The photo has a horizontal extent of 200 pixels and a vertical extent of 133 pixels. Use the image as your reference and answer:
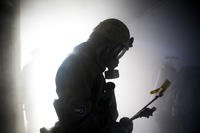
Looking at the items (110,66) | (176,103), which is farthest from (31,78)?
(110,66)

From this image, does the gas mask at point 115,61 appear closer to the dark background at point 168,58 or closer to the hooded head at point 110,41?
the hooded head at point 110,41

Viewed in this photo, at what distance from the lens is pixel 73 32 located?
9.57 meters

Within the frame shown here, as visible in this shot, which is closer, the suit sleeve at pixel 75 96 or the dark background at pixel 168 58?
the suit sleeve at pixel 75 96

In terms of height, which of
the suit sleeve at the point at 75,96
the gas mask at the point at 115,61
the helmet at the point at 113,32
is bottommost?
the suit sleeve at the point at 75,96

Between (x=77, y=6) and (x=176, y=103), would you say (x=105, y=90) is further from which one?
(x=77, y=6)

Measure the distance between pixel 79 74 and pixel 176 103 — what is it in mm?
4203

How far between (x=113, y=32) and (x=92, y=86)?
474 mm

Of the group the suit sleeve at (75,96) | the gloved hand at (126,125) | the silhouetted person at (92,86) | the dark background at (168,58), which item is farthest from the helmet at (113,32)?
the dark background at (168,58)

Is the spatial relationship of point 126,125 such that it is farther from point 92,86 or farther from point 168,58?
point 168,58

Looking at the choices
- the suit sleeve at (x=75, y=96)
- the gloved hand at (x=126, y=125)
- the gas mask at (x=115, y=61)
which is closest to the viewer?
the suit sleeve at (x=75, y=96)

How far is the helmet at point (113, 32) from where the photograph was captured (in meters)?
2.16

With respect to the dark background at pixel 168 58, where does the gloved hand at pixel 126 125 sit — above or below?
below

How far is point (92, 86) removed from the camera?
192cm

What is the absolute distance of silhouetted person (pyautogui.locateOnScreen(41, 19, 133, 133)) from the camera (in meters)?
1.77
